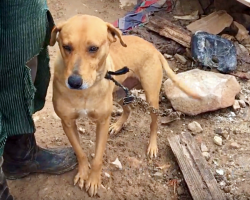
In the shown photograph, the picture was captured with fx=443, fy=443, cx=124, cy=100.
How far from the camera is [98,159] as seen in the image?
10.5 ft

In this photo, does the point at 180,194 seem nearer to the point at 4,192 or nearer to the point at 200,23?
the point at 4,192

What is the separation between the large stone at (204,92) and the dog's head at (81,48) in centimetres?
163

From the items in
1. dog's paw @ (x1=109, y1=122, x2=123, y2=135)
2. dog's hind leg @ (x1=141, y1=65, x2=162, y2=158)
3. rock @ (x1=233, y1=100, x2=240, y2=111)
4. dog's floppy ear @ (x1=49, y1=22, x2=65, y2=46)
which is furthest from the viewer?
rock @ (x1=233, y1=100, x2=240, y2=111)

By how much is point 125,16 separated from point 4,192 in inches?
139

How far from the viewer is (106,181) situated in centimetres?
342

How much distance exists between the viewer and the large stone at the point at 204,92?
4113 millimetres

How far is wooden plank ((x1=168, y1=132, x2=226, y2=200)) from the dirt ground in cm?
11

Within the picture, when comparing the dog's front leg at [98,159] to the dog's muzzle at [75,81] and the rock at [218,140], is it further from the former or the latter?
the rock at [218,140]

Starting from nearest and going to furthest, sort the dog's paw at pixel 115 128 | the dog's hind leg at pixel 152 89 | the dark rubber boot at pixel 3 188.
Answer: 1. the dark rubber boot at pixel 3 188
2. the dog's hind leg at pixel 152 89
3. the dog's paw at pixel 115 128

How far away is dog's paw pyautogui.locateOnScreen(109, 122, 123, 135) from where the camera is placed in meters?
3.93

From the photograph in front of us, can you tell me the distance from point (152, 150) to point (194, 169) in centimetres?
44

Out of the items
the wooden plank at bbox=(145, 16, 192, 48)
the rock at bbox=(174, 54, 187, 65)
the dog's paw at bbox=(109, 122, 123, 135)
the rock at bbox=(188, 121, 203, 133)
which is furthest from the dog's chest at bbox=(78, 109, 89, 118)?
the wooden plank at bbox=(145, 16, 192, 48)

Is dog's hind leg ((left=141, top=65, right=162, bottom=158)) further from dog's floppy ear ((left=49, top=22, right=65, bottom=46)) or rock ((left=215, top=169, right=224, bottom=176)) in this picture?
dog's floppy ear ((left=49, top=22, right=65, bottom=46))

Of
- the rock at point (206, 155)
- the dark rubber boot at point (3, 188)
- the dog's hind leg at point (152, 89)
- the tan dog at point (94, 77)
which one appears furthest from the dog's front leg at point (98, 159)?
the rock at point (206, 155)
